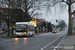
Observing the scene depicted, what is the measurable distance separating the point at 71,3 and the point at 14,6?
41.7 feet

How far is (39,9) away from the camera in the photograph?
4788cm

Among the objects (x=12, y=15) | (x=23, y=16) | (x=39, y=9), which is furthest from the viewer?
(x=39, y=9)

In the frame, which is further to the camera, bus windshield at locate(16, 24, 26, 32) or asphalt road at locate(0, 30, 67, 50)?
bus windshield at locate(16, 24, 26, 32)

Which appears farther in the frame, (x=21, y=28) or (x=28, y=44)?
(x=21, y=28)

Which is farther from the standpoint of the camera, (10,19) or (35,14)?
(35,14)

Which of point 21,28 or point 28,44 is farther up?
point 21,28

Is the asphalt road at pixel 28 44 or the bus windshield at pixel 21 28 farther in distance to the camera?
the bus windshield at pixel 21 28

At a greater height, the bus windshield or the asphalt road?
the bus windshield

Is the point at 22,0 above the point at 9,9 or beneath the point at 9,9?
above

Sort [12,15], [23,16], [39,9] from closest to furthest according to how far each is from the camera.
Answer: [12,15], [23,16], [39,9]

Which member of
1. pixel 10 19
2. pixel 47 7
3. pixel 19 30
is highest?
pixel 47 7

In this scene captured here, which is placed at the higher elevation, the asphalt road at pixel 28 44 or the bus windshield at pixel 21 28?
the bus windshield at pixel 21 28

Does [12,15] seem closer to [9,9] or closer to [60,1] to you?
Answer: [9,9]

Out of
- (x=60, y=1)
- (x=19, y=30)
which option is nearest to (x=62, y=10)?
(x=60, y=1)
